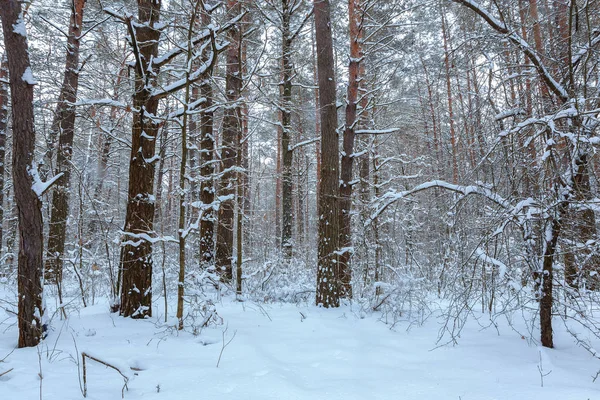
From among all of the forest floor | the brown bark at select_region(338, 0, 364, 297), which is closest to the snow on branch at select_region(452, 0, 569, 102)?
the forest floor

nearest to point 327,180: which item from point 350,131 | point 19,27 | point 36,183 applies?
point 350,131

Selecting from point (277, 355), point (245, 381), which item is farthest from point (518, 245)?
point (245, 381)

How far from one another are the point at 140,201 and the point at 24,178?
132 cm

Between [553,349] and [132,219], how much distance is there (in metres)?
5.11

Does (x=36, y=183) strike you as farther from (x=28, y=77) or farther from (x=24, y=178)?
(x=28, y=77)

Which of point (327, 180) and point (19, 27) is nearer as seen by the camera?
point (19, 27)

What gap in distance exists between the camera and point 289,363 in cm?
330

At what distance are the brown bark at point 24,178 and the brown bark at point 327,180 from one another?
3.94m

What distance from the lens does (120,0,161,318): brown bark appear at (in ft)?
14.9

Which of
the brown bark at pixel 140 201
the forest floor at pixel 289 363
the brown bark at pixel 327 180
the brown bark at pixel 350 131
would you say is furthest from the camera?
the brown bark at pixel 350 131

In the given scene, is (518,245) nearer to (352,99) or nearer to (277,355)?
(277,355)

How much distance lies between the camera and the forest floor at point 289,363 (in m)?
2.59

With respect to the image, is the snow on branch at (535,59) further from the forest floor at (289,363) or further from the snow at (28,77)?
the snow at (28,77)

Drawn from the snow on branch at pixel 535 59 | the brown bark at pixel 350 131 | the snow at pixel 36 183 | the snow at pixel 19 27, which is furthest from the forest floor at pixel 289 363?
the snow at pixel 19 27
